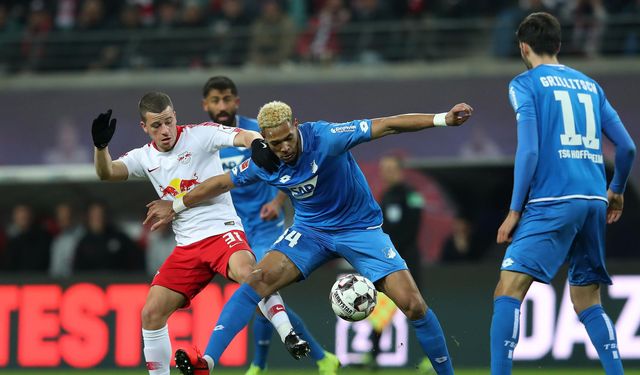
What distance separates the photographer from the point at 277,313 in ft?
25.4

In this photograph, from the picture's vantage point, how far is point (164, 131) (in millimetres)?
7902

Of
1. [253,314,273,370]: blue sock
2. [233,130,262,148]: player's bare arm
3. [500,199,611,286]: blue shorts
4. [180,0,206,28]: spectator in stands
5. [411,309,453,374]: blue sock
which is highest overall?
[180,0,206,28]: spectator in stands

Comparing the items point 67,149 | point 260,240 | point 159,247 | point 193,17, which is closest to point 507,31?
point 193,17

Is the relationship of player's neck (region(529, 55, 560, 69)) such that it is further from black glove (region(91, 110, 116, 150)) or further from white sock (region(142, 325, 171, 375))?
white sock (region(142, 325, 171, 375))

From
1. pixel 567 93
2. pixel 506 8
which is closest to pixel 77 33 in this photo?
pixel 506 8

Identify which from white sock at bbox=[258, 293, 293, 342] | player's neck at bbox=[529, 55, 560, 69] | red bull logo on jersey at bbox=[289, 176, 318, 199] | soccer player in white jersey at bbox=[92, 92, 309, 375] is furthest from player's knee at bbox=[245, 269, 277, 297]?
player's neck at bbox=[529, 55, 560, 69]

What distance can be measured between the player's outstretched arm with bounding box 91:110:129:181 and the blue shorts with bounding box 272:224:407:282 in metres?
1.30

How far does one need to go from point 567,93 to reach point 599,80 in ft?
30.1

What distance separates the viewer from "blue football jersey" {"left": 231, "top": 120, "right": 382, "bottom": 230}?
741 cm

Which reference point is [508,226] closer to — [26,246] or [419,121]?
[419,121]

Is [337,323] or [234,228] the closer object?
[234,228]

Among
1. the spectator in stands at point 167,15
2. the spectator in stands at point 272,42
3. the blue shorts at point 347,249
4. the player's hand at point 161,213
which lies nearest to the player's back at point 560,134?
the blue shorts at point 347,249

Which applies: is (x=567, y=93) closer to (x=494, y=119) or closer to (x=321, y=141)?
(x=321, y=141)

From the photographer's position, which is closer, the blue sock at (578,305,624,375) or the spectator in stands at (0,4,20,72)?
the blue sock at (578,305,624,375)
